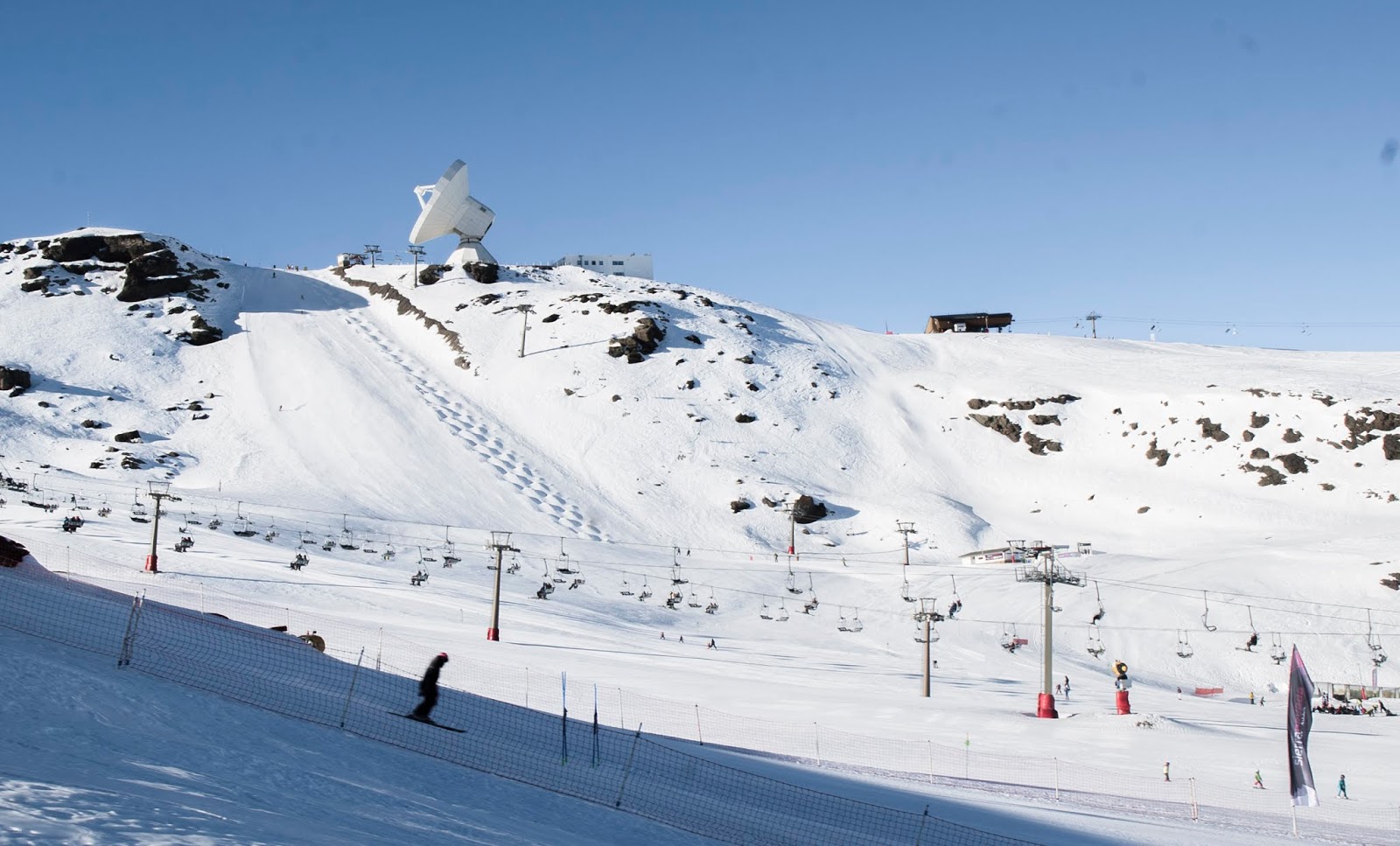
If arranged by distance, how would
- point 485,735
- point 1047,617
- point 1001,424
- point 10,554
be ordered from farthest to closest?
point 1001,424
point 1047,617
point 10,554
point 485,735

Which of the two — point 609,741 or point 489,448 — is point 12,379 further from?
point 609,741

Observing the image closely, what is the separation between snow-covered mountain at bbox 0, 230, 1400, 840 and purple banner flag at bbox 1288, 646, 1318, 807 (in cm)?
623

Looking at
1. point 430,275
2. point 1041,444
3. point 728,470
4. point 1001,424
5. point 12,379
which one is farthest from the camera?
point 430,275

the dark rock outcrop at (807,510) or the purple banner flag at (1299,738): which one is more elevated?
the dark rock outcrop at (807,510)

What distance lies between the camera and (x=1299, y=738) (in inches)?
689

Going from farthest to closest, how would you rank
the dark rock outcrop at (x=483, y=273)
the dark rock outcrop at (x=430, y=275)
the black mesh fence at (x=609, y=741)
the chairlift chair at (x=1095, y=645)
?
the dark rock outcrop at (x=483, y=273) → the dark rock outcrop at (x=430, y=275) → the chairlift chair at (x=1095, y=645) → the black mesh fence at (x=609, y=741)

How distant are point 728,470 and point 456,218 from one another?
51866 mm

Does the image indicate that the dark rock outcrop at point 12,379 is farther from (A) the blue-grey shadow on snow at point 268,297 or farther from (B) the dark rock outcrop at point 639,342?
(B) the dark rock outcrop at point 639,342

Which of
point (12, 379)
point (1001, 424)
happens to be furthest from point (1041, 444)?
point (12, 379)

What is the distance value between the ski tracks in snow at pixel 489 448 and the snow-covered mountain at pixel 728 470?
1.06ft

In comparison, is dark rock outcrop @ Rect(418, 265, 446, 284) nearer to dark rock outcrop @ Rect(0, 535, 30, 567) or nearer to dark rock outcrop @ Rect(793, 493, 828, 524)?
dark rock outcrop @ Rect(793, 493, 828, 524)

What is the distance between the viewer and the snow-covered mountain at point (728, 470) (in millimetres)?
40500

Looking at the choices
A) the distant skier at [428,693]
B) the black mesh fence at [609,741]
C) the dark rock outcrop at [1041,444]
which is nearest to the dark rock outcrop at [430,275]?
the dark rock outcrop at [1041,444]

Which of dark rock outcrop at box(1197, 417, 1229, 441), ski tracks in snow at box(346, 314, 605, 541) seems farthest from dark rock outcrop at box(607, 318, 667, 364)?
dark rock outcrop at box(1197, 417, 1229, 441)
